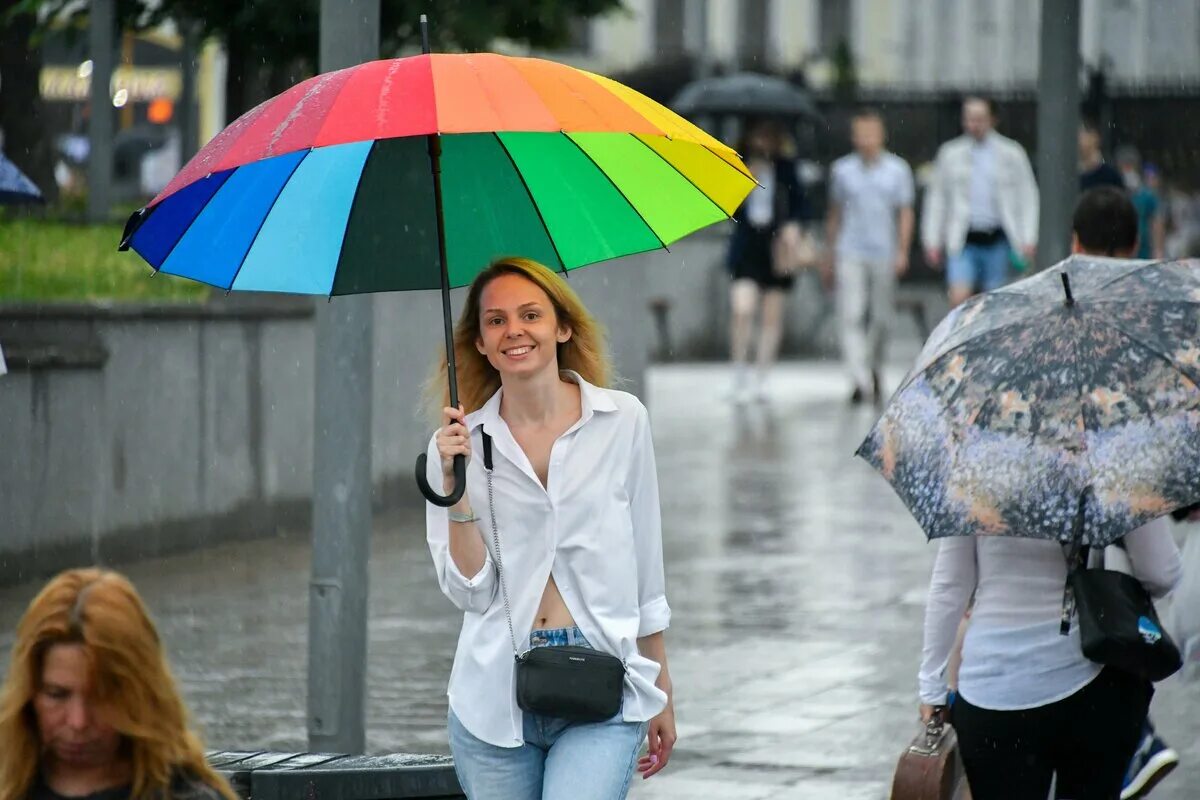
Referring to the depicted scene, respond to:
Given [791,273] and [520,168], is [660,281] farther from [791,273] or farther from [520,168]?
[520,168]

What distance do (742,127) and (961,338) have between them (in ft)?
73.1

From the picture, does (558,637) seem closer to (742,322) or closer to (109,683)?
(109,683)

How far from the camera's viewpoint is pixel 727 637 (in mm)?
9180

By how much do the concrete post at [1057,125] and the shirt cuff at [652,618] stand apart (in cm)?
315

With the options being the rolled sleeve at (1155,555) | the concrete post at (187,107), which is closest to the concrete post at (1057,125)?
the rolled sleeve at (1155,555)

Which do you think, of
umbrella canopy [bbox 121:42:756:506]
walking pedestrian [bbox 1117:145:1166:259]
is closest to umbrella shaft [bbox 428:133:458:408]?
umbrella canopy [bbox 121:42:756:506]

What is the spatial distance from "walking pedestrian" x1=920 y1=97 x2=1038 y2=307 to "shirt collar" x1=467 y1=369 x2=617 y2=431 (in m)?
12.2

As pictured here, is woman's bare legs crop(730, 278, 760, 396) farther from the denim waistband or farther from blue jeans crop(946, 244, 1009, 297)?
the denim waistband

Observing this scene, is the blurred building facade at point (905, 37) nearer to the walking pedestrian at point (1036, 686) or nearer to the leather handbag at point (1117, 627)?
the walking pedestrian at point (1036, 686)

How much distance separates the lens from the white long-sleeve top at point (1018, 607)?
187 inches

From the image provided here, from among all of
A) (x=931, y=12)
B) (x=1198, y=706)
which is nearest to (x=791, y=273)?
(x=1198, y=706)

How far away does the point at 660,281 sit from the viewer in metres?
24.5

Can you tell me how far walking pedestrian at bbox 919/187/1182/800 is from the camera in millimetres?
4766

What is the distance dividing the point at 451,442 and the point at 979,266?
42.3ft
